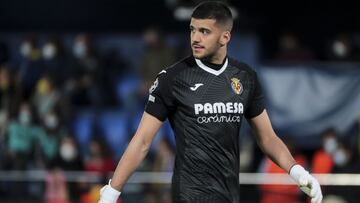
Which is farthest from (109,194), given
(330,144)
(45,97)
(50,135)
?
(45,97)

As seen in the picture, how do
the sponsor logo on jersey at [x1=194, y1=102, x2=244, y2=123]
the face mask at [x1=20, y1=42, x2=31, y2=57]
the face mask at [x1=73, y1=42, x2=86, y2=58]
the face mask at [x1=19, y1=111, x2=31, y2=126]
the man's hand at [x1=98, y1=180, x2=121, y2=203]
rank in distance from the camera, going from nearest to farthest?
the man's hand at [x1=98, y1=180, x2=121, y2=203] → the sponsor logo on jersey at [x1=194, y1=102, x2=244, y2=123] → the face mask at [x1=19, y1=111, x2=31, y2=126] → the face mask at [x1=73, y1=42, x2=86, y2=58] → the face mask at [x1=20, y1=42, x2=31, y2=57]

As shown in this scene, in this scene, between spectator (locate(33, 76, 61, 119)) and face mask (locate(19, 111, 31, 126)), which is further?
spectator (locate(33, 76, 61, 119))

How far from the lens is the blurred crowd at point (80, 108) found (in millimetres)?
13891

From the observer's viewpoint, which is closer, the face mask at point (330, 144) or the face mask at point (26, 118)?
the face mask at point (330, 144)

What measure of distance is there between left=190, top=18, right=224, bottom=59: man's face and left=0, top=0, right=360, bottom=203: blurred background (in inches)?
275

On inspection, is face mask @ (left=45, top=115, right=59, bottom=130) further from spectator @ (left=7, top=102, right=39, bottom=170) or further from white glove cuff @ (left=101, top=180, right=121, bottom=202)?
white glove cuff @ (left=101, top=180, right=121, bottom=202)

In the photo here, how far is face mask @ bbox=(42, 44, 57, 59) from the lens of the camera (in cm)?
1597

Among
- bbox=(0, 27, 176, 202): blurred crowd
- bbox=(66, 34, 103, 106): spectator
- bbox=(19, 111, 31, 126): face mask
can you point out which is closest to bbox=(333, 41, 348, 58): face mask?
bbox=(0, 27, 176, 202): blurred crowd

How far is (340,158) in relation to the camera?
45.3 feet

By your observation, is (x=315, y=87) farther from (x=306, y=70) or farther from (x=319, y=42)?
(x=319, y=42)

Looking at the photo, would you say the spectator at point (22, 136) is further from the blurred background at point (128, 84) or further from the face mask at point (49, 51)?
the face mask at point (49, 51)

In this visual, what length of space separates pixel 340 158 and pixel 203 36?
26.3ft

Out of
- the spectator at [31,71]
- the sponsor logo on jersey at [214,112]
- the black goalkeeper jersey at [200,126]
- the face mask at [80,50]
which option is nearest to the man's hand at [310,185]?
the black goalkeeper jersey at [200,126]

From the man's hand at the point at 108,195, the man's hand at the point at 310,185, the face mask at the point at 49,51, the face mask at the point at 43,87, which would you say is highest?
the face mask at the point at 49,51
